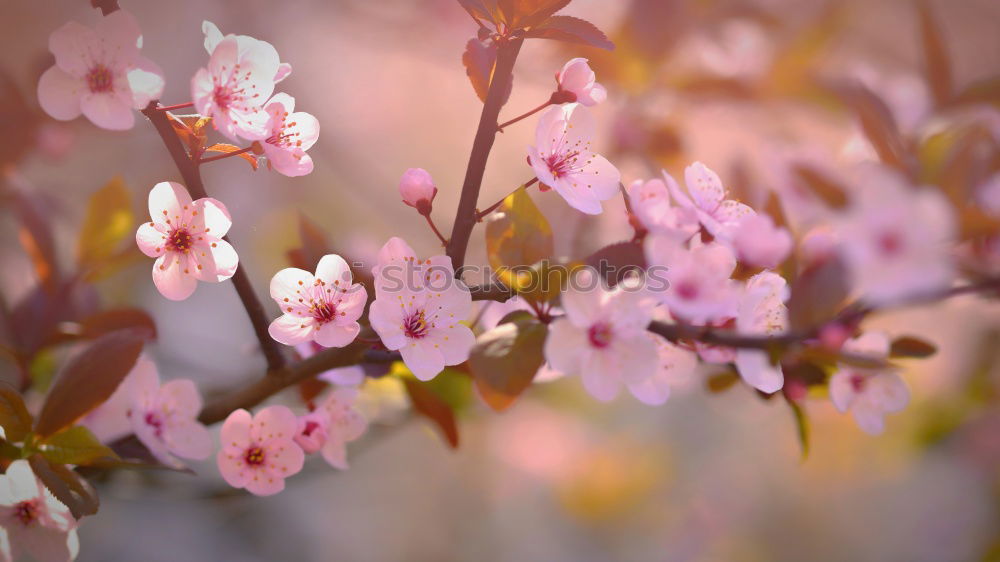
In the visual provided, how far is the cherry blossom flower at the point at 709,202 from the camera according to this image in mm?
386

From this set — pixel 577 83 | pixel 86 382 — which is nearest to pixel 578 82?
pixel 577 83

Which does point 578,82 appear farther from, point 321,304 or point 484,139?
point 321,304

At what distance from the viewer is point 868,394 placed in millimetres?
479

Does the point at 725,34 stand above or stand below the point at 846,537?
above

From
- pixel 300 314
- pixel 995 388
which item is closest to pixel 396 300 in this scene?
pixel 300 314

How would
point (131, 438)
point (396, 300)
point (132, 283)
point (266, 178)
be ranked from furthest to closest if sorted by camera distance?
point (266, 178), point (132, 283), point (131, 438), point (396, 300)

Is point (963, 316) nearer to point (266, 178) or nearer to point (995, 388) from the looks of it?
point (995, 388)

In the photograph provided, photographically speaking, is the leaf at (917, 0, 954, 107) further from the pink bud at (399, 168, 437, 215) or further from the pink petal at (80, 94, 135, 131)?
the pink petal at (80, 94, 135, 131)

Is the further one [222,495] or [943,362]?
[943,362]

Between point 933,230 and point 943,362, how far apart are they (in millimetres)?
1749

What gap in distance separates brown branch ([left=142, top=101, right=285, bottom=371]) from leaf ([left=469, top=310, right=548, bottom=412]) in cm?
13

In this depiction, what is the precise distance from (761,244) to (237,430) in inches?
12.8

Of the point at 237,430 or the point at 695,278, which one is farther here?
the point at 237,430

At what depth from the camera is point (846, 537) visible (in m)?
1.87
